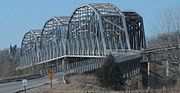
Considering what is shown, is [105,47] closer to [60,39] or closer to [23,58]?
[60,39]

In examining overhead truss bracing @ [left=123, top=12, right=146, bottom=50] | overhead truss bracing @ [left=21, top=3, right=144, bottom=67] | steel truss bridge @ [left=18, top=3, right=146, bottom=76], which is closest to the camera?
steel truss bridge @ [left=18, top=3, right=146, bottom=76]

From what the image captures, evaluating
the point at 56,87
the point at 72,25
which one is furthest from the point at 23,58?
the point at 56,87

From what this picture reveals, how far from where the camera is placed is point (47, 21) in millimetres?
175625

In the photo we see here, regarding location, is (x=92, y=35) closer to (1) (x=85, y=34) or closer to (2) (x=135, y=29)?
(1) (x=85, y=34)

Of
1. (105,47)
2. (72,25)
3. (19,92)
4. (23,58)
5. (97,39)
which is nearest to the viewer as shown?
(19,92)

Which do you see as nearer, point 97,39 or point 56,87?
point 56,87

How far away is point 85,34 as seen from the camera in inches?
5832

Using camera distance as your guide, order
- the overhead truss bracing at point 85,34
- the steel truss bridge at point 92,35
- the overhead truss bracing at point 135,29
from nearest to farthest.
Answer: the steel truss bridge at point 92,35 < the overhead truss bracing at point 85,34 < the overhead truss bracing at point 135,29

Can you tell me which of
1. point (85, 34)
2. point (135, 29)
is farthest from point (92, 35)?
point (135, 29)

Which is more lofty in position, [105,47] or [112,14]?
[112,14]

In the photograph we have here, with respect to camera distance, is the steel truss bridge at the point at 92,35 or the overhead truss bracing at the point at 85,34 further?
the overhead truss bracing at the point at 85,34

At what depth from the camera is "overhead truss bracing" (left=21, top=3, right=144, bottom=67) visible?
138 m

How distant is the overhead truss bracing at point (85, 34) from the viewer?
138125mm

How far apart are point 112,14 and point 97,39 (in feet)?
28.3
